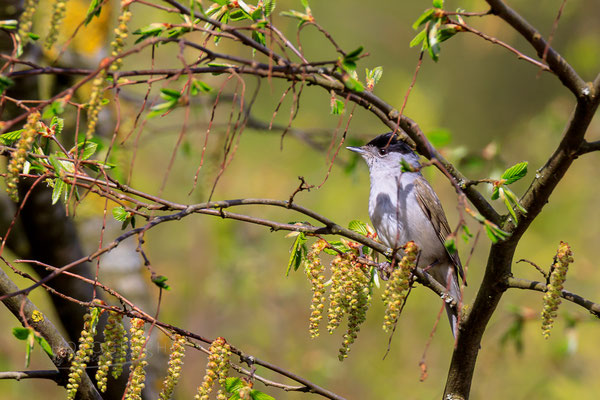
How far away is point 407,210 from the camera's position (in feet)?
15.1

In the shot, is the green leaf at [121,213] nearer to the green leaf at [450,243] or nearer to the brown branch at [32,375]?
the brown branch at [32,375]

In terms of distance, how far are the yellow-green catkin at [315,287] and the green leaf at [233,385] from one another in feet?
1.01

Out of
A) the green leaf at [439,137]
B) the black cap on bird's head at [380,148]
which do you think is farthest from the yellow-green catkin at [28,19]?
the black cap on bird's head at [380,148]

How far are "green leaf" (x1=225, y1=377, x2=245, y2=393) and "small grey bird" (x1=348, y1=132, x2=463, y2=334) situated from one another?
2273 mm

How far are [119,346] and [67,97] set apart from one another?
785 mm

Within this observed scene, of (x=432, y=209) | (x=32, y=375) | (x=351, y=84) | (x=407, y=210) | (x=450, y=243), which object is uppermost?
(x=432, y=209)

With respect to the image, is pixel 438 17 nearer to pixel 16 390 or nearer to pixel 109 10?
pixel 109 10

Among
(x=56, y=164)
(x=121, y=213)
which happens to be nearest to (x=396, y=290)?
(x=121, y=213)

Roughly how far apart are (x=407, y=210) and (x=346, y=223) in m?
3.06

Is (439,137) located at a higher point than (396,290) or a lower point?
higher

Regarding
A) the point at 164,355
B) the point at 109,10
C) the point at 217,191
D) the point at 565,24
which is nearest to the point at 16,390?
the point at 164,355

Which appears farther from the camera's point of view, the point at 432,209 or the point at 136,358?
the point at 432,209

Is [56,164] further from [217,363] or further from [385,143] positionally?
[385,143]

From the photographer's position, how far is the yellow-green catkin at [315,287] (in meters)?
2.16
